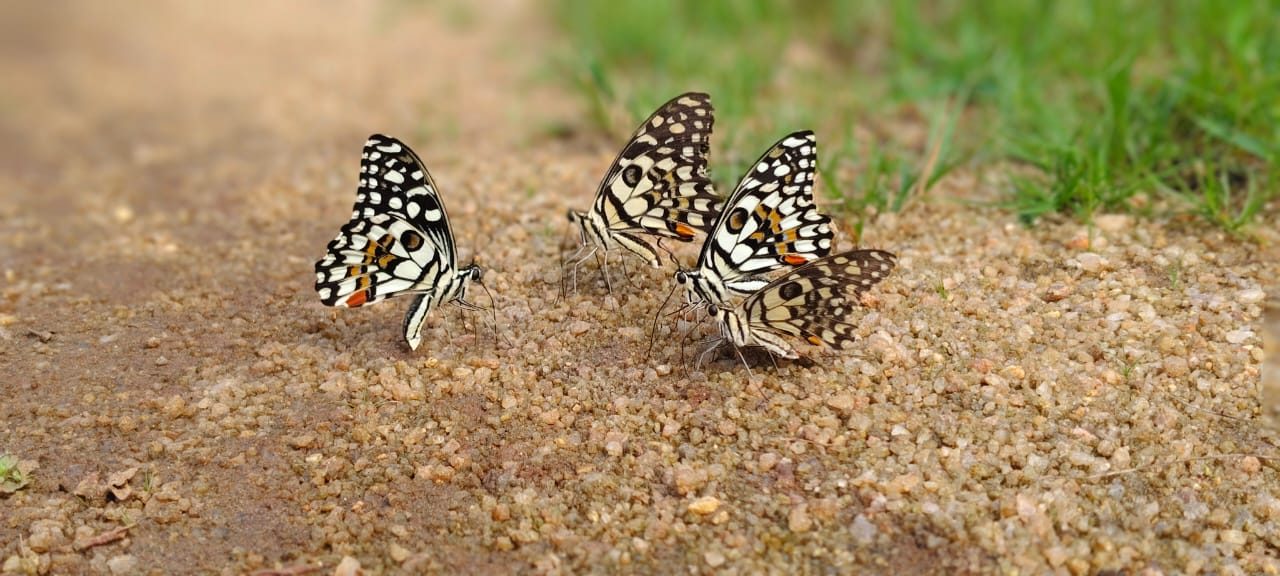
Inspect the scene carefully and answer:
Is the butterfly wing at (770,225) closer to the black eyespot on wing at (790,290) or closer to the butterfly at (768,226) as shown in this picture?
the butterfly at (768,226)

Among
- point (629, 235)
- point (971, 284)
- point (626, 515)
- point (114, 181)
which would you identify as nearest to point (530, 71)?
point (114, 181)

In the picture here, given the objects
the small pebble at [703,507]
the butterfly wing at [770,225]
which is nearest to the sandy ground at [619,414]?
the small pebble at [703,507]

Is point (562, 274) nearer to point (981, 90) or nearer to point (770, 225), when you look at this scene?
point (770, 225)

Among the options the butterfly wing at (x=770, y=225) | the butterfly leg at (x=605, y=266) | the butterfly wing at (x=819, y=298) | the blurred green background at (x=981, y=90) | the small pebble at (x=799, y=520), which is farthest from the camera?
the blurred green background at (x=981, y=90)

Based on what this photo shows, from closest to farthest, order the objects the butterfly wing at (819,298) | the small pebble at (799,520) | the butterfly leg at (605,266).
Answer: the small pebble at (799,520) < the butterfly wing at (819,298) < the butterfly leg at (605,266)

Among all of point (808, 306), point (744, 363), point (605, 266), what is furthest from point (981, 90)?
point (744, 363)

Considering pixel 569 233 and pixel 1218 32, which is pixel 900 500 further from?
pixel 1218 32
